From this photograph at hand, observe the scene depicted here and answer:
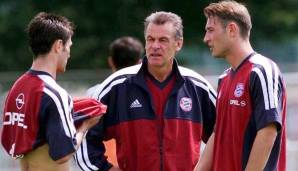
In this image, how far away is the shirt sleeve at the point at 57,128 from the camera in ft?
24.7

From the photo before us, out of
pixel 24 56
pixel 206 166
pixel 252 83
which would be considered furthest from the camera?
pixel 24 56

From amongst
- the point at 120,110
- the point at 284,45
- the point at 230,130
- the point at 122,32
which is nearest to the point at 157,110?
the point at 120,110

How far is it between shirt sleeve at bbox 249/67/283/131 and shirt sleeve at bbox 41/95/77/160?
1.16 meters

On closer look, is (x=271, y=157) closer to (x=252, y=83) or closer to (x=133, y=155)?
(x=252, y=83)

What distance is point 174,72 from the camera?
831cm

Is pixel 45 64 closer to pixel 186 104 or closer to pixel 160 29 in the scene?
pixel 160 29

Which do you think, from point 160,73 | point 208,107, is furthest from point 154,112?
point 208,107

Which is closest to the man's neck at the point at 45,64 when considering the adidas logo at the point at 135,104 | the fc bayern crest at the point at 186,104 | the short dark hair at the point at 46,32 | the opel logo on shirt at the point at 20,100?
the short dark hair at the point at 46,32

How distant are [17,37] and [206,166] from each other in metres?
19.7

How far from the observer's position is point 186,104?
8234 millimetres

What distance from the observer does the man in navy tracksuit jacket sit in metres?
8.12

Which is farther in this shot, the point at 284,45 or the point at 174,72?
the point at 284,45

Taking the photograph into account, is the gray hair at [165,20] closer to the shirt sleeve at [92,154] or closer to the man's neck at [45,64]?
the shirt sleeve at [92,154]

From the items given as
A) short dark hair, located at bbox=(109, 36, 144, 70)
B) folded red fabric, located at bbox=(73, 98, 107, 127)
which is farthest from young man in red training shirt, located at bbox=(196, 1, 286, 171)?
short dark hair, located at bbox=(109, 36, 144, 70)
